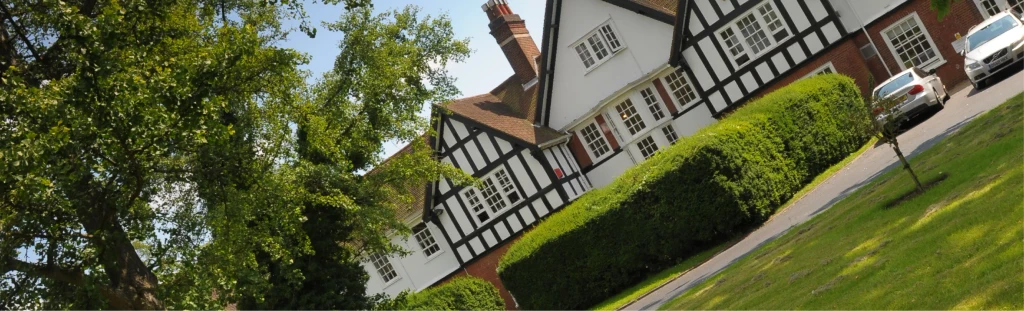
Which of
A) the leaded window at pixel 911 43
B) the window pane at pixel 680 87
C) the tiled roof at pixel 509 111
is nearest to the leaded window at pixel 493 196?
the tiled roof at pixel 509 111

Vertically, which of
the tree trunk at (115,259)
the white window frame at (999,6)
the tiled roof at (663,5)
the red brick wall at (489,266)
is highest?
the tiled roof at (663,5)

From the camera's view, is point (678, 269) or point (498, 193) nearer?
point (678, 269)

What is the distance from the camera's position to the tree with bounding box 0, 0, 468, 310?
15633 mm

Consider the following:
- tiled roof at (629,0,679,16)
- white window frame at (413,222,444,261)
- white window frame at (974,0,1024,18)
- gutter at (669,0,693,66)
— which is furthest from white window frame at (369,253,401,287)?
white window frame at (974,0,1024,18)

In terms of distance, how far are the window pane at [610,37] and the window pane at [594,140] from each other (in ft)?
11.8

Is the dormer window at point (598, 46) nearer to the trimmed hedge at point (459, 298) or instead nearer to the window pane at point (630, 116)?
the window pane at point (630, 116)

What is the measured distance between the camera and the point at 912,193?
16125 mm

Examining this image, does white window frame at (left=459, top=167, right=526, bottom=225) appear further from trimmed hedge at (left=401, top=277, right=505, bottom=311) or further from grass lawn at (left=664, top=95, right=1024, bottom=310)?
grass lawn at (left=664, top=95, right=1024, bottom=310)

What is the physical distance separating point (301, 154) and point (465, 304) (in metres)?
9.39

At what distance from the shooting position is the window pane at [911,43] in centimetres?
3556

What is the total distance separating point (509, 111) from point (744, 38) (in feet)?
40.6

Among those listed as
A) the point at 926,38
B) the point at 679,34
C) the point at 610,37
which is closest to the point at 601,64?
the point at 610,37

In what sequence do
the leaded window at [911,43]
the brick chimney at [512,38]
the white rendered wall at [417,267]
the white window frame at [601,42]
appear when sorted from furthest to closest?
the brick chimney at [512,38] < the white rendered wall at [417,267] < the white window frame at [601,42] < the leaded window at [911,43]

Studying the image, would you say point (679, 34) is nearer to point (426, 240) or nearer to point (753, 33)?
point (753, 33)
